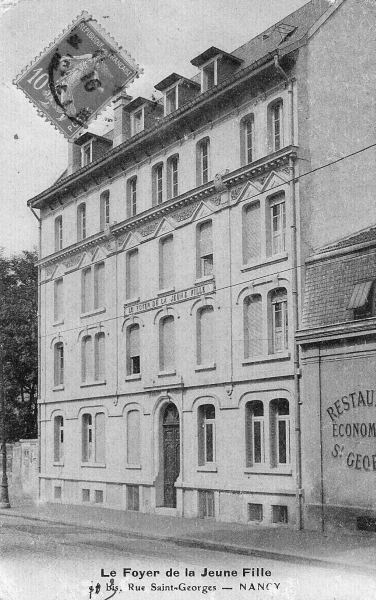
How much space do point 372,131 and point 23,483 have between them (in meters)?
22.6

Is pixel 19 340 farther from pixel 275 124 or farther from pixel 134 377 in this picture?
pixel 275 124

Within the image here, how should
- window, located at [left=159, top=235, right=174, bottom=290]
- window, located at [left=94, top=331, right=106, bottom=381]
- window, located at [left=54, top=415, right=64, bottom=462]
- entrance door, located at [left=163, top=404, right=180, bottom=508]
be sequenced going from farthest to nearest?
window, located at [left=54, top=415, right=64, bottom=462], window, located at [left=94, top=331, right=106, bottom=381], window, located at [left=159, top=235, right=174, bottom=290], entrance door, located at [left=163, top=404, right=180, bottom=508]

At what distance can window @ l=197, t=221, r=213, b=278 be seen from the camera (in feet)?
89.4

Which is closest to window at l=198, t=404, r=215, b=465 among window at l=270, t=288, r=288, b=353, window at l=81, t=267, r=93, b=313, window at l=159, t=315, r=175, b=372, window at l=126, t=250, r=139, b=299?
window at l=159, t=315, r=175, b=372

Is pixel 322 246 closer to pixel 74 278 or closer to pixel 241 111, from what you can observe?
pixel 241 111

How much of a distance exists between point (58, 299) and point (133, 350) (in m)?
6.23

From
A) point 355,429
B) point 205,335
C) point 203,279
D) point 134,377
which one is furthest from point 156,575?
point 134,377

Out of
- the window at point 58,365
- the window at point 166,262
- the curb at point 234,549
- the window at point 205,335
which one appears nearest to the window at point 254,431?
the window at point 205,335

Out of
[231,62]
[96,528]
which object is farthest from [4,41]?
[96,528]

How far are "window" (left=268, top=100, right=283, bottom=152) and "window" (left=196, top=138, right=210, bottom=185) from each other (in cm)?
318

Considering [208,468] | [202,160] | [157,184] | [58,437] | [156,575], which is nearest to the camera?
[156,575]

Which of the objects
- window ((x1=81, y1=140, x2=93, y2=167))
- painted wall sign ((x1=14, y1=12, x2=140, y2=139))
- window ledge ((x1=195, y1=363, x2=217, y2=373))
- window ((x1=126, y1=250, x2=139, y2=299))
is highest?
window ((x1=81, y1=140, x2=93, y2=167))

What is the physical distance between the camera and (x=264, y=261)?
24.6 m

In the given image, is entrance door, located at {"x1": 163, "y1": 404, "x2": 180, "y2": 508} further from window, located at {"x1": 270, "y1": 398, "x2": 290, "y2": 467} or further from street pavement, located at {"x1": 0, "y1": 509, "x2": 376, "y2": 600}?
street pavement, located at {"x1": 0, "y1": 509, "x2": 376, "y2": 600}
